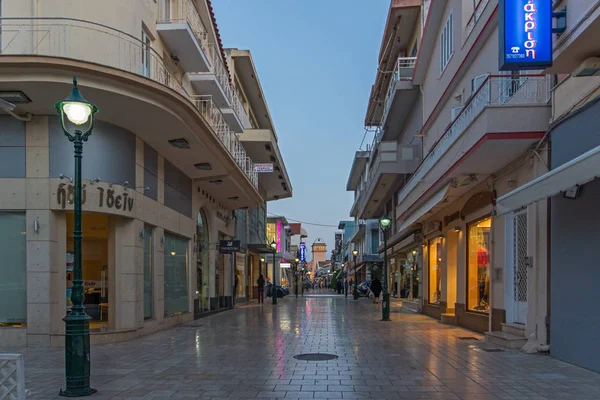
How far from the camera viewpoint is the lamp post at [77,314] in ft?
25.3

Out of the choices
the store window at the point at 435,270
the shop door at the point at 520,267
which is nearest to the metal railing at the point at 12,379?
the shop door at the point at 520,267

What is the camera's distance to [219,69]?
77.5ft

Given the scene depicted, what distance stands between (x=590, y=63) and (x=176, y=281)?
13994 mm

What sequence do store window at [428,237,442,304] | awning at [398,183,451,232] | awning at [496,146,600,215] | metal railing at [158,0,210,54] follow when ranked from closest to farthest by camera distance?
awning at [496,146,600,215] < awning at [398,183,451,232] < metal railing at [158,0,210,54] < store window at [428,237,442,304]

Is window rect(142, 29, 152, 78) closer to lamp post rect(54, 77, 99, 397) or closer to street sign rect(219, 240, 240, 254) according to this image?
lamp post rect(54, 77, 99, 397)

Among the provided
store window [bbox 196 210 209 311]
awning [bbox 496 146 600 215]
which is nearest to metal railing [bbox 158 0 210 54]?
store window [bbox 196 210 209 311]

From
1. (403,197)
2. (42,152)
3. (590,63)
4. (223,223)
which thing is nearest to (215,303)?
(223,223)

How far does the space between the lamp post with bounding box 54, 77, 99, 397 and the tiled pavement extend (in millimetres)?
312

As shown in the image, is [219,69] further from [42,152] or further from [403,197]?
[42,152]

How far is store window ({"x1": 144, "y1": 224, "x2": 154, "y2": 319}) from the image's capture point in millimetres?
15602

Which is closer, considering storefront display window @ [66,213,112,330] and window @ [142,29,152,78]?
storefront display window @ [66,213,112,330]

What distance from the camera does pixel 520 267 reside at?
12414mm

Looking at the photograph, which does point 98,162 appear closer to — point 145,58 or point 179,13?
point 145,58

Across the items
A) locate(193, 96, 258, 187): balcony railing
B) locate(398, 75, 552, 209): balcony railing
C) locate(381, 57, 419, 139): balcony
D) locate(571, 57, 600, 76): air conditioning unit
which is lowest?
locate(571, 57, 600, 76): air conditioning unit
